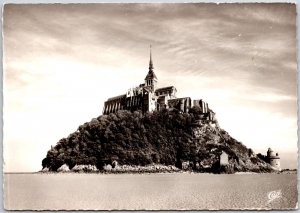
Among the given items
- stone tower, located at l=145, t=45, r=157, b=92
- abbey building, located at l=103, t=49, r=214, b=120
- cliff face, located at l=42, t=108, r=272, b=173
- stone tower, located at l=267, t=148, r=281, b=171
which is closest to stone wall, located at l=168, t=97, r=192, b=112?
abbey building, located at l=103, t=49, r=214, b=120

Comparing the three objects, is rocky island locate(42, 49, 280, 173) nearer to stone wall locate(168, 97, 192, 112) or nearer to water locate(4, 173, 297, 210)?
stone wall locate(168, 97, 192, 112)

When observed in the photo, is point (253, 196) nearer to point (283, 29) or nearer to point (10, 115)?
point (283, 29)

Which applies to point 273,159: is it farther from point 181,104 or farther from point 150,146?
point 150,146

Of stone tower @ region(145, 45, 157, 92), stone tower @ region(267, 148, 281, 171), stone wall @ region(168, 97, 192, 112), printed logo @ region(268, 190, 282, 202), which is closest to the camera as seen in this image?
stone tower @ region(267, 148, 281, 171)

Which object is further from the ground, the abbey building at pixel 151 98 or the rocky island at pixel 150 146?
the abbey building at pixel 151 98


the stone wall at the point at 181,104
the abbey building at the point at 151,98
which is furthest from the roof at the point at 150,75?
the stone wall at the point at 181,104

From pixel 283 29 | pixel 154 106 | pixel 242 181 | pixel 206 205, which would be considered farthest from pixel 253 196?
pixel 283 29

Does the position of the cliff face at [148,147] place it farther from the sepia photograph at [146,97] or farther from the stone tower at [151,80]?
the stone tower at [151,80]
